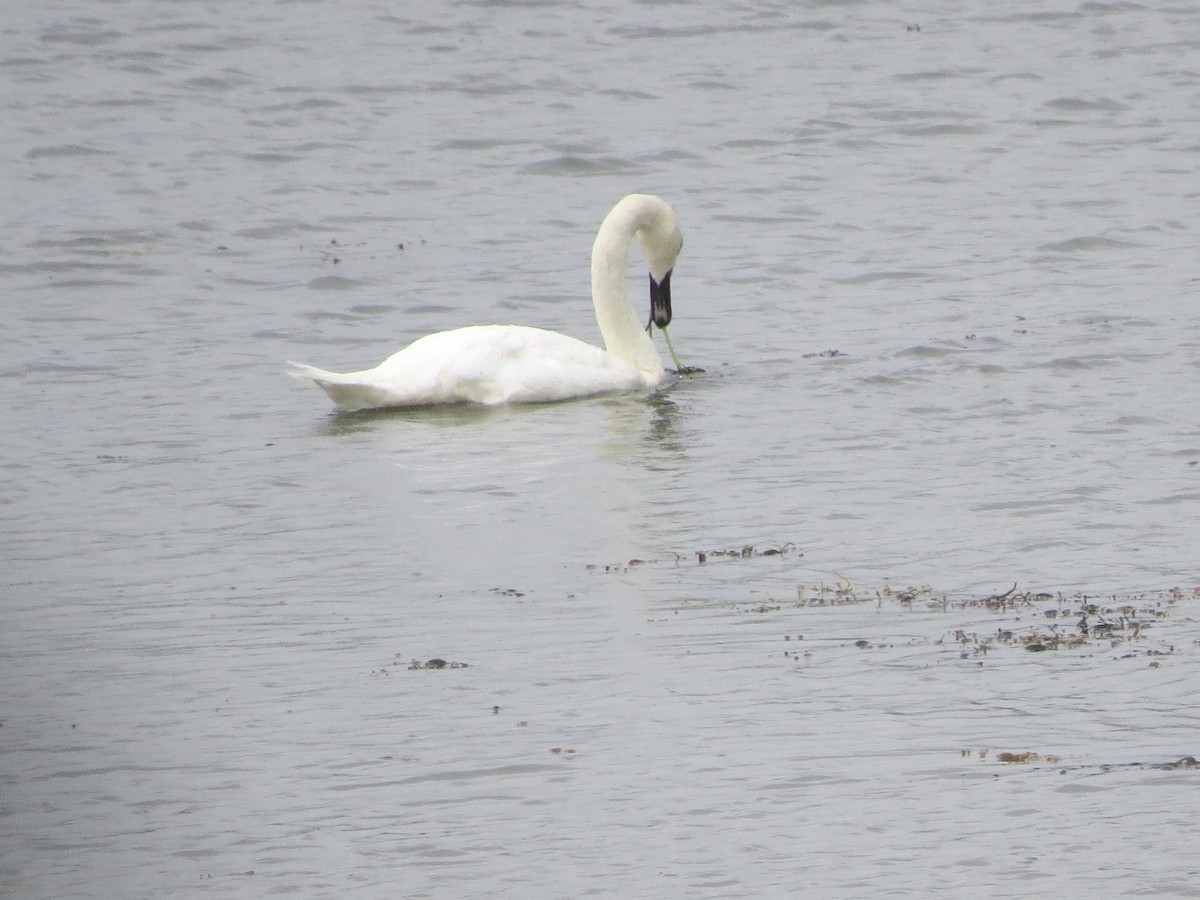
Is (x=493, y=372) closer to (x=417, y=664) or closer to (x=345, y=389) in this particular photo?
(x=345, y=389)

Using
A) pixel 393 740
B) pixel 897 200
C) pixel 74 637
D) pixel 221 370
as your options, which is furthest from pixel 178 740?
pixel 897 200

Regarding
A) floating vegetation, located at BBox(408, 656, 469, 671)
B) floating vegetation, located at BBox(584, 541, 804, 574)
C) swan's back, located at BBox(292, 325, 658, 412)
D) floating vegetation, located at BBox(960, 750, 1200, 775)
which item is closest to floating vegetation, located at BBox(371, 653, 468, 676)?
floating vegetation, located at BBox(408, 656, 469, 671)

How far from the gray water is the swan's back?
0.58 ft

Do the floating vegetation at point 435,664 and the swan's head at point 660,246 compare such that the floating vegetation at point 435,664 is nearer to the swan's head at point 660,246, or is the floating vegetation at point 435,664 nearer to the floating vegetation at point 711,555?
the floating vegetation at point 711,555

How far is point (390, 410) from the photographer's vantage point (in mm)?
11664

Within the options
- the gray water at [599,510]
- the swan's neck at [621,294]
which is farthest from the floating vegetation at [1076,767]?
the swan's neck at [621,294]

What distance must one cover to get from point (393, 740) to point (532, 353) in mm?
5770

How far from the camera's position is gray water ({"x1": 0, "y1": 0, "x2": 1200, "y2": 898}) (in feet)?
18.1

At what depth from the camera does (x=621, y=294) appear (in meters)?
13.1

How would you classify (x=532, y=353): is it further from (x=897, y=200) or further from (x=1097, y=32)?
(x=1097, y=32)

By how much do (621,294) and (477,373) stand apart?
5.77ft

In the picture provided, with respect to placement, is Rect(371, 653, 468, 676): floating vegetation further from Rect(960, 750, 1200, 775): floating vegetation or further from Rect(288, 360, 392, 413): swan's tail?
Rect(288, 360, 392, 413): swan's tail

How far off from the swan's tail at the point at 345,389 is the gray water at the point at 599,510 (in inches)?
4.5

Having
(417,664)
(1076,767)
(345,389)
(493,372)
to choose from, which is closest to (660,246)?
(493,372)
